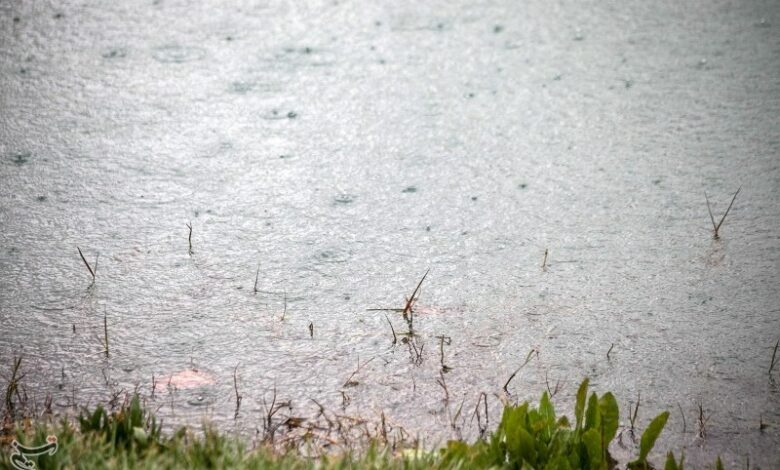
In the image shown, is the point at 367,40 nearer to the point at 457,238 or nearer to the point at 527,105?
the point at 527,105

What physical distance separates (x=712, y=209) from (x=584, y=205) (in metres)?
0.24

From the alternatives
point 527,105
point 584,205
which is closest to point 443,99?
point 527,105

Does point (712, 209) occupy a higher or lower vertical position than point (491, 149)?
lower

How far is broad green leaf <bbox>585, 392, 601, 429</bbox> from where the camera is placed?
129 centimetres

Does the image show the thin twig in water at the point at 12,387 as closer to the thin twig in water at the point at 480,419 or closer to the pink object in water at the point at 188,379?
the pink object in water at the point at 188,379

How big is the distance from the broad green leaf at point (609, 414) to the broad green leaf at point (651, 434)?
39mm

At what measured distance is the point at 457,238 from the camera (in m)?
1.77

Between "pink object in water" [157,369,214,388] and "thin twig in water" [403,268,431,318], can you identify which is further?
"thin twig in water" [403,268,431,318]

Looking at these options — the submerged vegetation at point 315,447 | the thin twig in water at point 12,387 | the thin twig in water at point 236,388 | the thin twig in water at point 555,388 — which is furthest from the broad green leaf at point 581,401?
the thin twig in water at point 12,387

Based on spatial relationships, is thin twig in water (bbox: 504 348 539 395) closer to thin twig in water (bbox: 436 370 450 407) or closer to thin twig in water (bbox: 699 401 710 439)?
thin twig in water (bbox: 436 370 450 407)

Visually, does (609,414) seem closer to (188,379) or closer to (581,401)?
(581,401)

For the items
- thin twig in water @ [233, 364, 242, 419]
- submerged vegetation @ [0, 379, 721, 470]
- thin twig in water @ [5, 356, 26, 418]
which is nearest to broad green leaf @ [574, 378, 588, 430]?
A: submerged vegetation @ [0, 379, 721, 470]

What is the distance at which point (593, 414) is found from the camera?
51.0 inches

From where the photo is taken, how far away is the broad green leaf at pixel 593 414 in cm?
129
